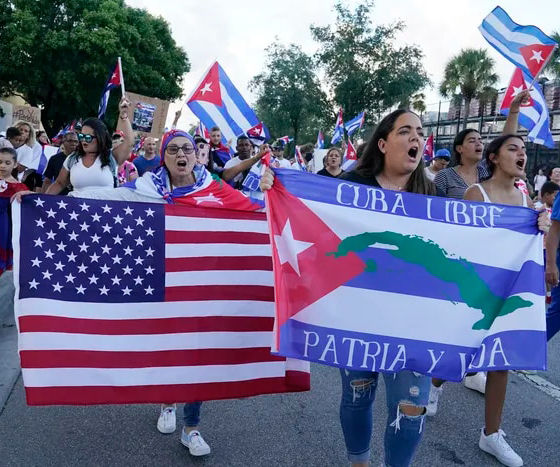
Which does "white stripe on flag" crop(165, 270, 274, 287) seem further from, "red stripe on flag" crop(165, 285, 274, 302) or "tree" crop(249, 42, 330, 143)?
"tree" crop(249, 42, 330, 143)

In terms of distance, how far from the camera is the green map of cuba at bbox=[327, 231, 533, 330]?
8.95 feet

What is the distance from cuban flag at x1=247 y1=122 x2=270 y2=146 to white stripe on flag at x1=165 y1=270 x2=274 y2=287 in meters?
4.56

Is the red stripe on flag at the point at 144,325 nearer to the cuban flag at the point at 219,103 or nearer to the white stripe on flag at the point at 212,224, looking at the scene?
the white stripe on flag at the point at 212,224

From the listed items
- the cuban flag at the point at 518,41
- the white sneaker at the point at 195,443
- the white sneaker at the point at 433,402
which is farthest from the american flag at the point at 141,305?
the cuban flag at the point at 518,41

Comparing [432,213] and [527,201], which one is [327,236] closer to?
[432,213]

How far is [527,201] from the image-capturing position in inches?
151

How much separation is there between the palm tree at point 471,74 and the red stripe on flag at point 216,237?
3434 cm

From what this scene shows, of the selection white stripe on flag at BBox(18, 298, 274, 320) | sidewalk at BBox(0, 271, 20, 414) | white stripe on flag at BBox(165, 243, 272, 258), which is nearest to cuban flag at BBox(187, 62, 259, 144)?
sidewalk at BBox(0, 271, 20, 414)

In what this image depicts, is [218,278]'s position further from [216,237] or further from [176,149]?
[176,149]

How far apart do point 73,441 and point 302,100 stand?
124 feet

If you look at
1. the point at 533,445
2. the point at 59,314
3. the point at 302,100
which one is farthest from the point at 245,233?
the point at 302,100

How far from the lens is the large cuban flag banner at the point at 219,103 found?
7.54 m

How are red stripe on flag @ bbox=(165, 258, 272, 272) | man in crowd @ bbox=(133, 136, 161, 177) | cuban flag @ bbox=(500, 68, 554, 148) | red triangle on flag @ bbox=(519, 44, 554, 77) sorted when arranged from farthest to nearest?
1. man in crowd @ bbox=(133, 136, 161, 177)
2. cuban flag @ bbox=(500, 68, 554, 148)
3. red triangle on flag @ bbox=(519, 44, 554, 77)
4. red stripe on flag @ bbox=(165, 258, 272, 272)

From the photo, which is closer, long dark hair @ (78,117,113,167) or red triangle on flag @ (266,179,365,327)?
red triangle on flag @ (266,179,365,327)
